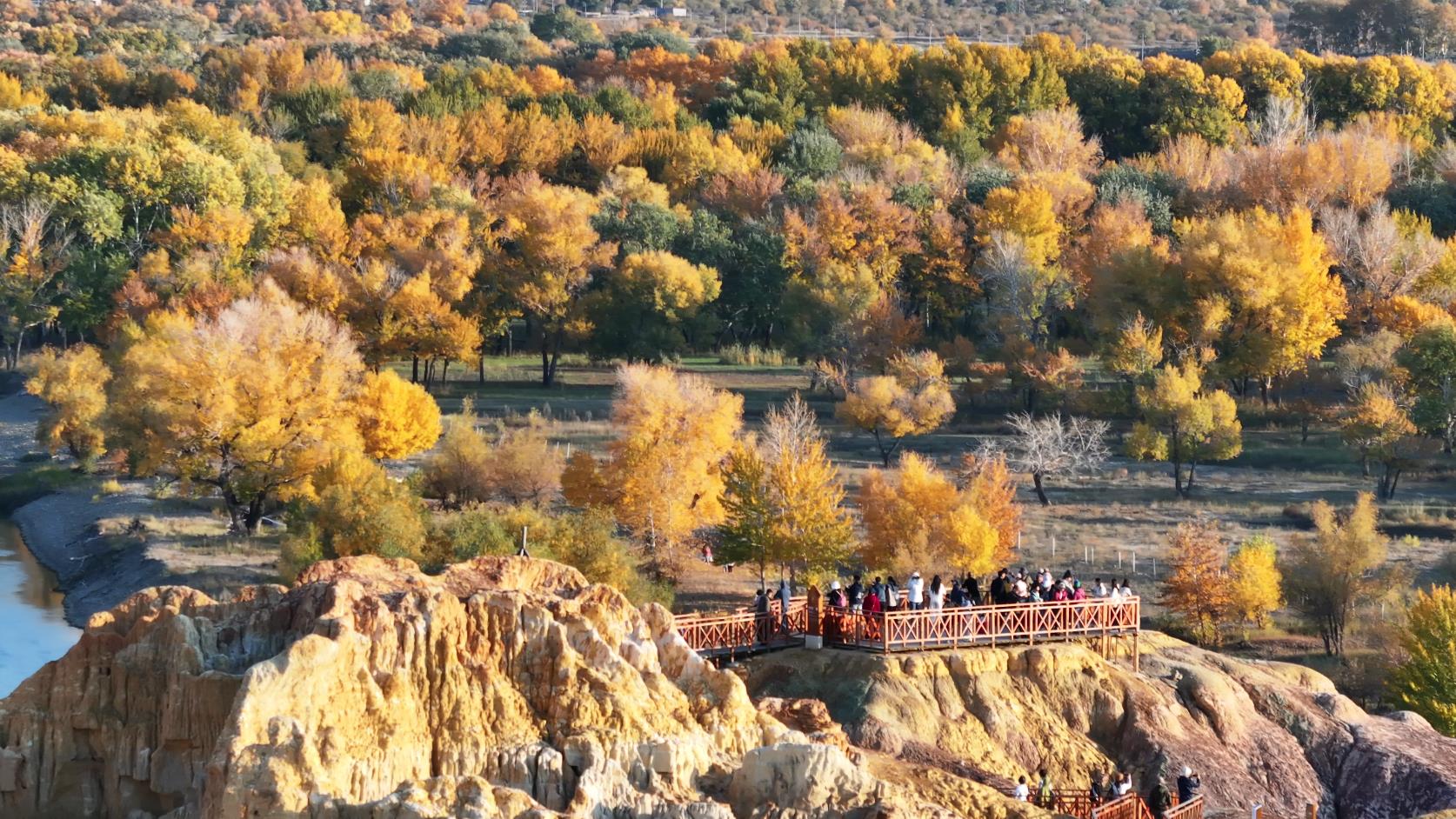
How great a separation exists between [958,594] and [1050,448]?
30.7 m

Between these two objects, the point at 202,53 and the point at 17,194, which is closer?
the point at 17,194

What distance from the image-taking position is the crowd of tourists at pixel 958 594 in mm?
40875

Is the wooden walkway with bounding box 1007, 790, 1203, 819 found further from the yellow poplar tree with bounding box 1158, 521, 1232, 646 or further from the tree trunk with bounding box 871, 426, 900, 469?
the tree trunk with bounding box 871, 426, 900, 469

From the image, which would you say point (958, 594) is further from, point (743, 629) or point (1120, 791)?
point (1120, 791)

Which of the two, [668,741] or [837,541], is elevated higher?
[668,741]

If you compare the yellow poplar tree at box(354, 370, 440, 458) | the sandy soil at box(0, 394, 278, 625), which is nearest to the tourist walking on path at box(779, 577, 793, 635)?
the sandy soil at box(0, 394, 278, 625)

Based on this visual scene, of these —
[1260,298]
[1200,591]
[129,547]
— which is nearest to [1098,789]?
[1200,591]

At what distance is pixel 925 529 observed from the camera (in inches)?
2312

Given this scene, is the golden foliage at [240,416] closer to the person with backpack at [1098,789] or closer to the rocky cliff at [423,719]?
the person with backpack at [1098,789]

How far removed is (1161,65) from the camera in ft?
409

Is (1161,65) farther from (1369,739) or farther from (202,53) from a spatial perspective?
(1369,739)

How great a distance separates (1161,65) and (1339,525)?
63084mm

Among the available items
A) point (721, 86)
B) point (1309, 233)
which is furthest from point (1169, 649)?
point (721, 86)

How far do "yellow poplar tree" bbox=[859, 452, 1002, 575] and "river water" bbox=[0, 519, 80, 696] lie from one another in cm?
1819
